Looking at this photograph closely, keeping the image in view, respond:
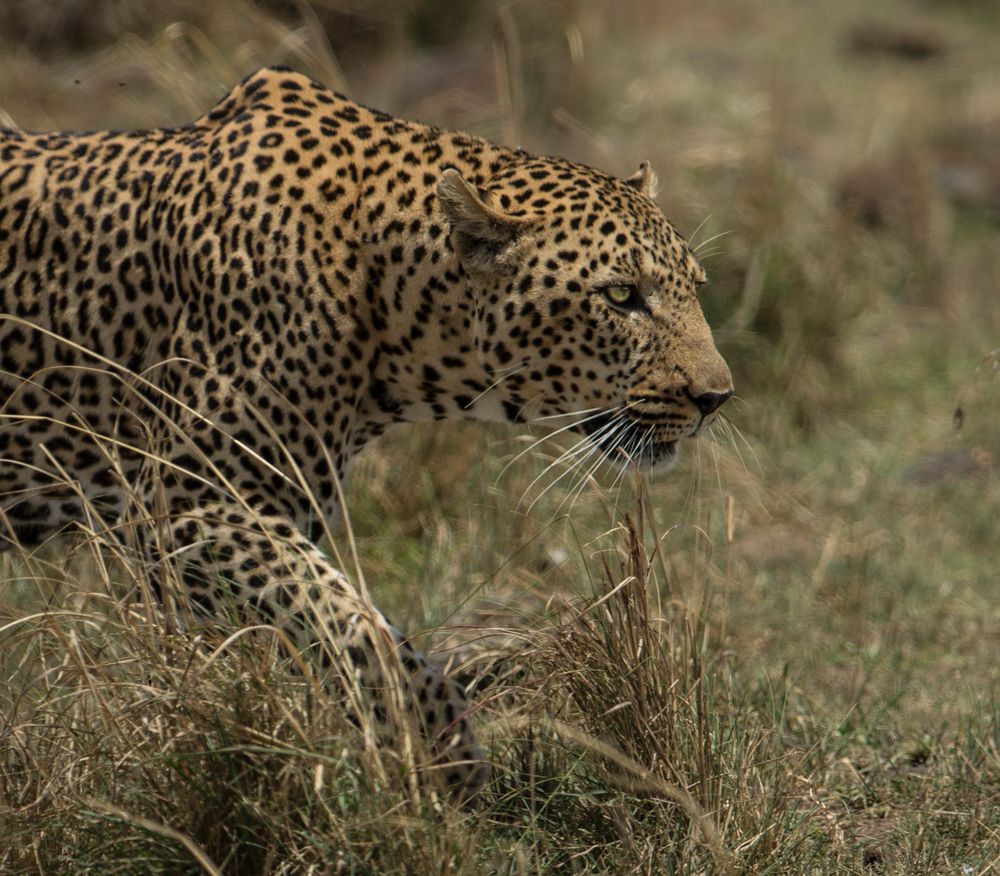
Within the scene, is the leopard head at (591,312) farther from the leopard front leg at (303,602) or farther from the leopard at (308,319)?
the leopard front leg at (303,602)

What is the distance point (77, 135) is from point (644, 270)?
2.15 metres

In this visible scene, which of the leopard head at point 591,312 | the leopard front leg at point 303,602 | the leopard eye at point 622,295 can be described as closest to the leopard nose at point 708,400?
the leopard head at point 591,312

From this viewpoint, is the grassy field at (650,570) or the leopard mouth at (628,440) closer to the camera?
the grassy field at (650,570)

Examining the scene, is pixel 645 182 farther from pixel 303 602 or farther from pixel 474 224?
pixel 303 602

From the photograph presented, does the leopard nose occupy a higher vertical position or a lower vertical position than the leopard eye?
lower

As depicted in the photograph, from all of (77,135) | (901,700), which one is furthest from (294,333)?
(901,700)

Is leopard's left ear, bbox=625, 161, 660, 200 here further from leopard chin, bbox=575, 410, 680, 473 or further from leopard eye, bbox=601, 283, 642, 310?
leopard chin, bbox=575, 410, 680, 473

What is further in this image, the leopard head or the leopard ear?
the leopard head

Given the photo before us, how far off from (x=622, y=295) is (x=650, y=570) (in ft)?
2.92

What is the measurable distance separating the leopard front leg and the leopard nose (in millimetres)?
1189

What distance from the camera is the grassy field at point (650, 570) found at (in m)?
4.37

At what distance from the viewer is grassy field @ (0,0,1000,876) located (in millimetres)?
4367

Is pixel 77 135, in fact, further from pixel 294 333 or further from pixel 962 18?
pixel 962 18

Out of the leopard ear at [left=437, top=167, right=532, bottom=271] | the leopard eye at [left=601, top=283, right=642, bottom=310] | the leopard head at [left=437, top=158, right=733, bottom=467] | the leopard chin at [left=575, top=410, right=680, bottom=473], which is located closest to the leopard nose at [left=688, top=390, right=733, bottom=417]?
the leopard head at [left=437, top=158, right=733, bottom=467]
